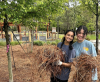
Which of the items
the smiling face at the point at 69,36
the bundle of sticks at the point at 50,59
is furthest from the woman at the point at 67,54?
the bundle of sticks at the point at 50,59

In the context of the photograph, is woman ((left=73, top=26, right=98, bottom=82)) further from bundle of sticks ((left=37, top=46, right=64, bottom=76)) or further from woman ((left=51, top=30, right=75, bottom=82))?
bundle of sticks ((left=37, top=46, right=64, bottom=76))

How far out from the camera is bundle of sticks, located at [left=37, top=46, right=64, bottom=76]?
1.62 m

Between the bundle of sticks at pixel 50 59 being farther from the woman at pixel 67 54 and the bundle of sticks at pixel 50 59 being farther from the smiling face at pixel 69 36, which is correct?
the smiling face at pixel 69 36

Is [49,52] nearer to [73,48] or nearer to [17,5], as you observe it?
[73,48]

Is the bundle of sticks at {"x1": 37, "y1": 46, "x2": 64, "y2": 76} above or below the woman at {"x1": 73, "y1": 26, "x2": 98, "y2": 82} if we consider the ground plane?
below

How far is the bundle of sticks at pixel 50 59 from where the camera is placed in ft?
5.32

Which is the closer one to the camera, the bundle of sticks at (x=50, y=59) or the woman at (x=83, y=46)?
the bundle of sticks at (x=50, y=59)

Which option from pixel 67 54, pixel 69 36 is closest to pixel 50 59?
pixel 67 54

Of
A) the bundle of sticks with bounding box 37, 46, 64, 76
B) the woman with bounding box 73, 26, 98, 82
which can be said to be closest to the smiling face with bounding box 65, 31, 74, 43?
the woman with bounding box 73, 26, 98, 82

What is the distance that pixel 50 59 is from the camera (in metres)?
1.64

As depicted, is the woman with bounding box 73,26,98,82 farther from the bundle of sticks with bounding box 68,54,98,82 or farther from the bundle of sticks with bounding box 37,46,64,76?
the bundle of sticks with bounding box 37,46,64,76

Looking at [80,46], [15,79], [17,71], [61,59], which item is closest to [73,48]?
[80,46]

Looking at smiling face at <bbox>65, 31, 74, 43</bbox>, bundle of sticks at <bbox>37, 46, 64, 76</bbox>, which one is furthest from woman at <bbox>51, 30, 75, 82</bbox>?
bundle of sticks at <bbox>37, 46, 64, 76</bbox>

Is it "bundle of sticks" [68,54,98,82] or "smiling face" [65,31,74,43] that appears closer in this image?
"bundle of sticks" [68,54,98,82]
